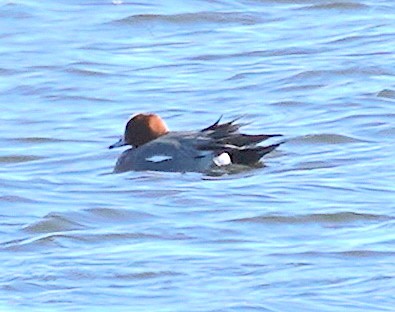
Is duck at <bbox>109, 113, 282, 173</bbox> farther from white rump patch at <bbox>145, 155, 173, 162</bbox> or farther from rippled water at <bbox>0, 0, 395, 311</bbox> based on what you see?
rippled water at <bbox>0, 0, 395, 311</bbox>

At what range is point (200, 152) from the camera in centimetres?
1159

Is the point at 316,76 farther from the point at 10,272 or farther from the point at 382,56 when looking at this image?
the point at 10,272

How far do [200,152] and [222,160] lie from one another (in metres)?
0.15

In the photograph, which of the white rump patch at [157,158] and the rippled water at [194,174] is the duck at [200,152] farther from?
the rippled water at [194,174]

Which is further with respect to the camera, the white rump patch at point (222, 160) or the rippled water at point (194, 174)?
the white rump patch at point (222, 160)

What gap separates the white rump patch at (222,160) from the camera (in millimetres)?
11609

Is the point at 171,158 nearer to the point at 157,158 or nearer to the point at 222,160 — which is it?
the point at 157,158

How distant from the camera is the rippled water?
8562 millimetres

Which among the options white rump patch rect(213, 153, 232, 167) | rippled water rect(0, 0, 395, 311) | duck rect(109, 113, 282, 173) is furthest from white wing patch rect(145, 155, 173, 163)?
white rump patch rect(213, 153, 232, 167)

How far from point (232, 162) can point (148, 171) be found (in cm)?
52

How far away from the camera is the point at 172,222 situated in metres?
9.98

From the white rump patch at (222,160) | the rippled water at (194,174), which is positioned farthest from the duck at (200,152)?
the rippled water at (194,174)

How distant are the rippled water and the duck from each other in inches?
4.1

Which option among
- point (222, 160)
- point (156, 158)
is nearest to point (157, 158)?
point (156, 158)
